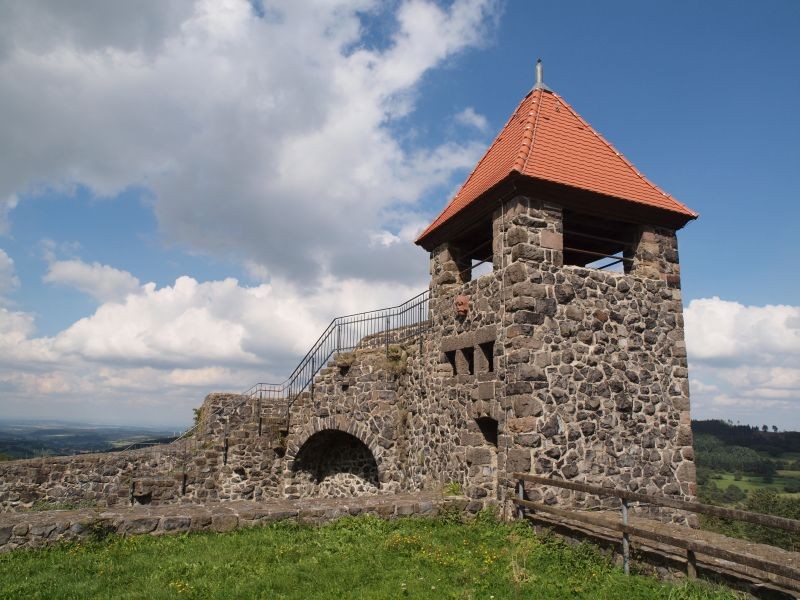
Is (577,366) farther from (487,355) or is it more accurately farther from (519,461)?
(519,461)

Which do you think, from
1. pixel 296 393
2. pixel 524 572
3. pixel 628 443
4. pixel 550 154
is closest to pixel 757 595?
pixel 524 572

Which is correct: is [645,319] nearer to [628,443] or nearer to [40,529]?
[628,443]

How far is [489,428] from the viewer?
10781mm

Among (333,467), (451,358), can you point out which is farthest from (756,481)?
(451,358)

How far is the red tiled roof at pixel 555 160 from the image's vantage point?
10398 millimetres

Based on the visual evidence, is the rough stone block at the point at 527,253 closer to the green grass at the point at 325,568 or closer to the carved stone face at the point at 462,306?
the carved stone face at the point at 462,306

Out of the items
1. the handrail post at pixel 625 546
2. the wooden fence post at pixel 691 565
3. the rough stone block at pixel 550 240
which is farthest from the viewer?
the rough stone block at pixel 550 240

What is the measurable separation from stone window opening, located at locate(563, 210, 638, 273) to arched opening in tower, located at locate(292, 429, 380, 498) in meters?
8.13

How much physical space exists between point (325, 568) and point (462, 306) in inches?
229

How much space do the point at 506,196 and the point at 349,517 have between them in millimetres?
5986

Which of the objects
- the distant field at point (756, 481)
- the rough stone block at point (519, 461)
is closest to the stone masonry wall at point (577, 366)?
the rough stone block at point (519, 461)

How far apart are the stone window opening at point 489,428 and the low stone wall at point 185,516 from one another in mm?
1360

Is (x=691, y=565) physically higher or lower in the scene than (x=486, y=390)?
lower

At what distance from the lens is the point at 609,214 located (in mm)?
10727
